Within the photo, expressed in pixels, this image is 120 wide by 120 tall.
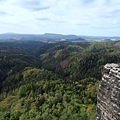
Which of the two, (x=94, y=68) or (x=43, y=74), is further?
(x=94, y=68)

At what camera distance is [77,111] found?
5991cm

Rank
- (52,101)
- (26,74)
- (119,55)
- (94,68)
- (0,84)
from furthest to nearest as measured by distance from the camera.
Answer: (119,55), (94,68), (0,84), (26,74), (52,101)

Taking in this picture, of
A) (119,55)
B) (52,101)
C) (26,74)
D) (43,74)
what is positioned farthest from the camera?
(119,55)

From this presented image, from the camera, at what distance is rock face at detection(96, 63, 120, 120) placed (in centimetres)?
2008

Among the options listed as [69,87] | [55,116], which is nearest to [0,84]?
[69,87]

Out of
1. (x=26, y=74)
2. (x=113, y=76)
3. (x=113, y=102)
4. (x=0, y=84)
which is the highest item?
(x=113, y=76)

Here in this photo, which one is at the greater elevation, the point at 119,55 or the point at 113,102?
the point at 113,102

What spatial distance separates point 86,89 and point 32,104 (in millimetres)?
19497

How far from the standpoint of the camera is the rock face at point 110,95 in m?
20.1

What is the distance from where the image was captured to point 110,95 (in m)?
21.1

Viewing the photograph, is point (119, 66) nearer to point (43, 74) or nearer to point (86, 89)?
point (86, 89)

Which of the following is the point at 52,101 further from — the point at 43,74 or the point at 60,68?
the point at 60,68

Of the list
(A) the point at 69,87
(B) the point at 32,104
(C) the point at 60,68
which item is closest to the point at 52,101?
(B) the point at 32,104

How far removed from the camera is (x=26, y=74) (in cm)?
12862
